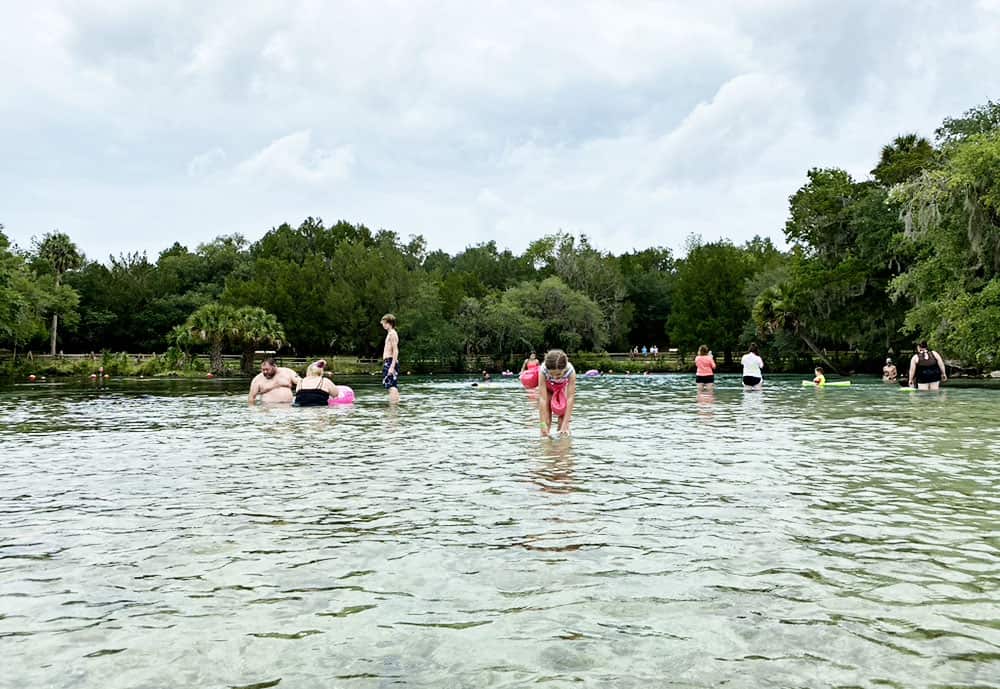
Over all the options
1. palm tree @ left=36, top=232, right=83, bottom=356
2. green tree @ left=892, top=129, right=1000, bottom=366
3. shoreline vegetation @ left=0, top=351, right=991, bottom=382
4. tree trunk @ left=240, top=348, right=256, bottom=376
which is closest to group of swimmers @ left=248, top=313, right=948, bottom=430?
green tree @ left=892, top=129, right=1000, bottom=366

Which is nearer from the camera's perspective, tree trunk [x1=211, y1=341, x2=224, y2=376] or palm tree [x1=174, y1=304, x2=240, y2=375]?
palm tree [x1=174, y1=304, x2=240, y2=375]

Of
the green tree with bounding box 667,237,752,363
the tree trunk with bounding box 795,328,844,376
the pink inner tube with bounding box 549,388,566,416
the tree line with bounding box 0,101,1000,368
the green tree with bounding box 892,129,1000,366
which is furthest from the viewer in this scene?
the green tree with bounding box 667,237,752,363

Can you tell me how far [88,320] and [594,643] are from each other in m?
90.7

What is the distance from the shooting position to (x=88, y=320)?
8419 cm

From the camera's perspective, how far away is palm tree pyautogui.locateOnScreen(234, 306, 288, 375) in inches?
2306

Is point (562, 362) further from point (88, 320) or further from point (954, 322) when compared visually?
point (88, 320)

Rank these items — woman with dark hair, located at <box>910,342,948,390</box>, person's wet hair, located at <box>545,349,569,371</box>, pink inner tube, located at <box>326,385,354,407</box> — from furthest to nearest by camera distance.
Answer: woman with dark hair, located at <box>910,342,948,390</box>, pink inner tube, located at <box>326,385,354,407</box>, person's wet hair, located at <box>545,349,569,371</box>

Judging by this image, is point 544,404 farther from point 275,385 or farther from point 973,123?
point 973,123

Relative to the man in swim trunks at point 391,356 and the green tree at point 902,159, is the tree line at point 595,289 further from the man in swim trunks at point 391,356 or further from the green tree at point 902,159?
the man in swim trunks at point 391,356

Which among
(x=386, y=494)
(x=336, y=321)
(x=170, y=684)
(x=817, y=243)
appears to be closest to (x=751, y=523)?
(x=386, y=494)

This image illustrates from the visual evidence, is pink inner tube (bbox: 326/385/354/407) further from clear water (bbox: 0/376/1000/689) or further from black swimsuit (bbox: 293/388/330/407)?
clear water (bbox: 0/376/1000/689)

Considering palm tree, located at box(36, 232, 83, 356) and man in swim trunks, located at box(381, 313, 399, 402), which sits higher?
palm tree, located at box(36, 232, 83, 356)

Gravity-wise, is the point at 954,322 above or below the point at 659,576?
above

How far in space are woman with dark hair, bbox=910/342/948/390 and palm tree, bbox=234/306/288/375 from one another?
42.7 m
